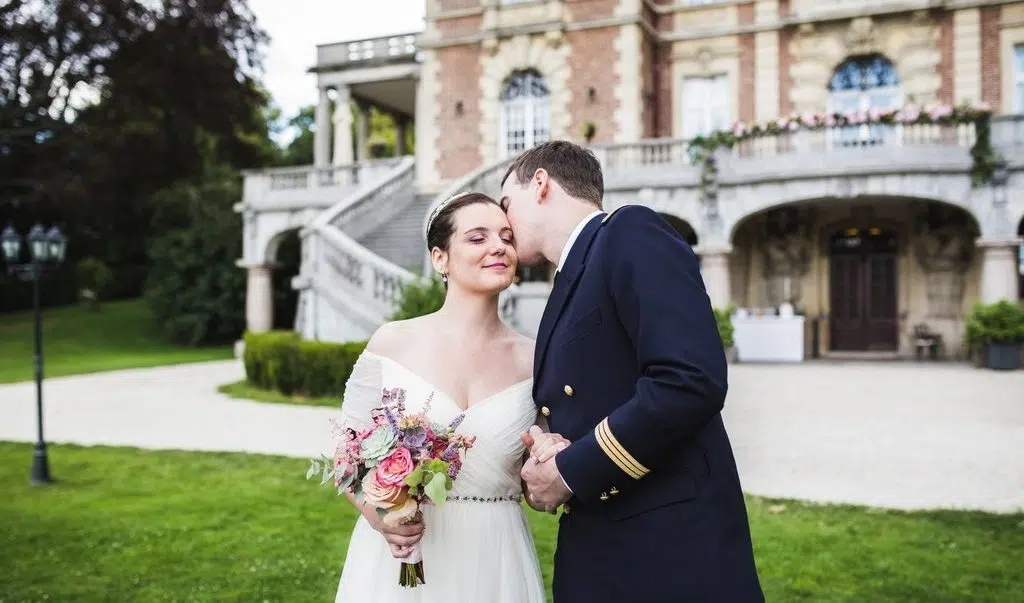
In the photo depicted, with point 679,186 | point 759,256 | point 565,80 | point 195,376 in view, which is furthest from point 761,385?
point 195,376

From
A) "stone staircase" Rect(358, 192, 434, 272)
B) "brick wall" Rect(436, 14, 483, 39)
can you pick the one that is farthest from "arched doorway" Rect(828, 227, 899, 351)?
"brick wall" Rect(436, 14, 483, 39)

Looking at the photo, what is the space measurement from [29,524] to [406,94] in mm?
21396

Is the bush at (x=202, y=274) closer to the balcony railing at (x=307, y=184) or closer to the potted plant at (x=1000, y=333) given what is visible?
the balcony railing at (x=307, y=184)

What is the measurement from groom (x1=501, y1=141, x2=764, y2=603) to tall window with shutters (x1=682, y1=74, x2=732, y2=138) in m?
20.9

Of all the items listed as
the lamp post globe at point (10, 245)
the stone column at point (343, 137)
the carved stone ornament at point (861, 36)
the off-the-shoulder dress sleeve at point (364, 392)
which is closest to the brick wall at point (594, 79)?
the carved stone ornament at point (861, 36)

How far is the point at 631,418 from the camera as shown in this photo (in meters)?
2.24

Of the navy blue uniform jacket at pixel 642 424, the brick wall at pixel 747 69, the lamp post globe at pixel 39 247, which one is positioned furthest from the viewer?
the brick wall at pixel 747 69

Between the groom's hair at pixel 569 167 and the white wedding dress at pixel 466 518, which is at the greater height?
the groom's hair at pixel 569 167

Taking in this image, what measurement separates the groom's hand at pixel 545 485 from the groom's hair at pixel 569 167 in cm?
82

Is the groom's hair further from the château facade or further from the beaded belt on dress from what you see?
the château facade

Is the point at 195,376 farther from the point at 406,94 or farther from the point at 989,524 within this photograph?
the point at 989,524

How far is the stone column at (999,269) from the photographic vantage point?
17438mm

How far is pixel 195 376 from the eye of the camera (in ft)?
61.9

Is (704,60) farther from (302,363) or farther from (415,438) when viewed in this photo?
(415,438)
